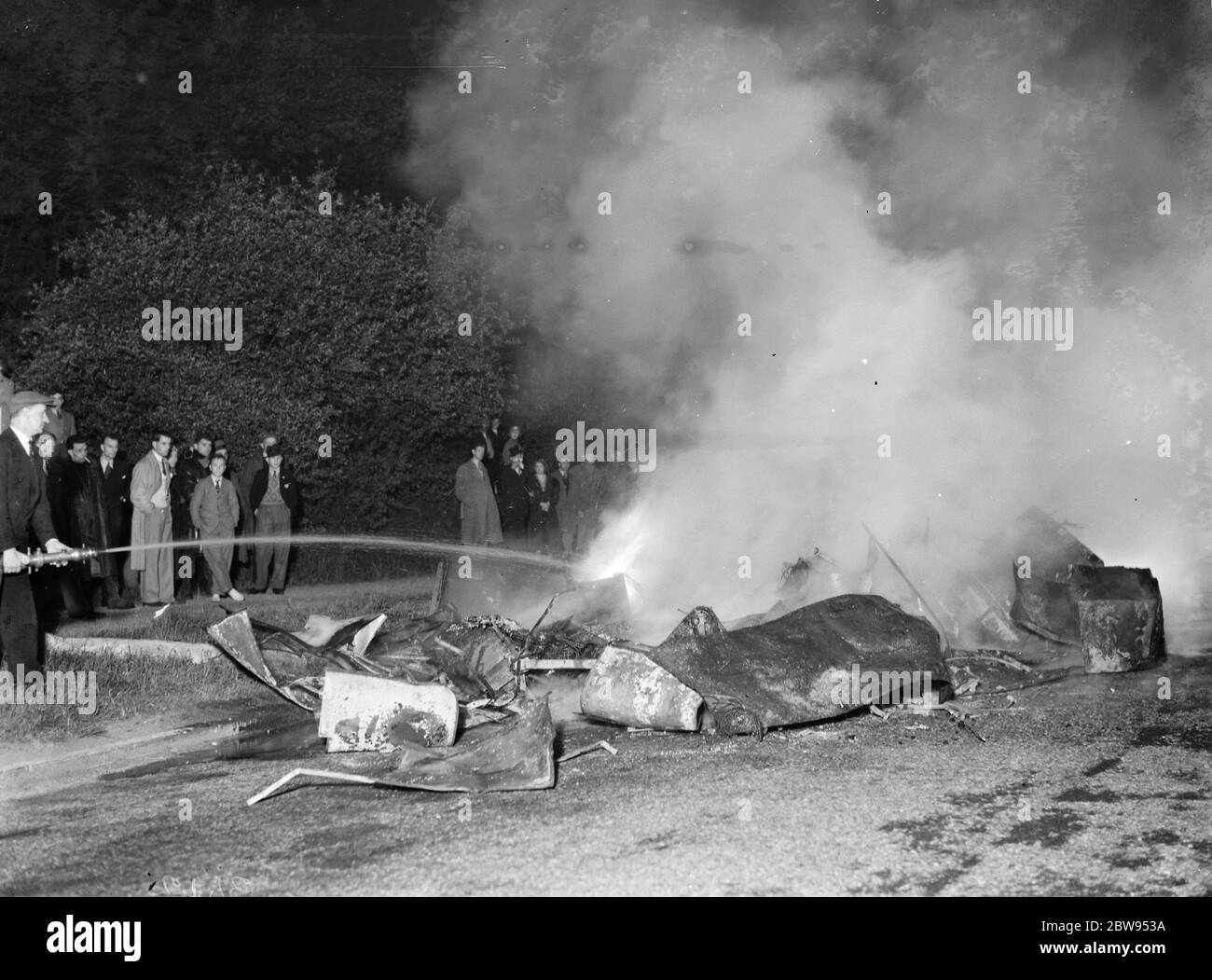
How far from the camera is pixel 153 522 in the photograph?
525 inches

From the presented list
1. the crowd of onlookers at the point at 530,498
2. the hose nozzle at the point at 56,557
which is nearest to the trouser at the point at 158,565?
the crowd of onlookers at the point at 530,498

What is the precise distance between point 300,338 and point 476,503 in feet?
11.5

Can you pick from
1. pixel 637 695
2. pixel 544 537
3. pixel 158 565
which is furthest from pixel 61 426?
pixel 637 695

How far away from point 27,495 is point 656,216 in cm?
774

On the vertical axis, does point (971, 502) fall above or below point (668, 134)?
below

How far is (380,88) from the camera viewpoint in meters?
26.6

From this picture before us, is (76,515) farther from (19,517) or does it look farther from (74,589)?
(19,517)

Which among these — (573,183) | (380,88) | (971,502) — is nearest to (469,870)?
(971,502)

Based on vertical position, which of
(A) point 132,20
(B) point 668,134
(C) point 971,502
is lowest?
(C) point 971,502

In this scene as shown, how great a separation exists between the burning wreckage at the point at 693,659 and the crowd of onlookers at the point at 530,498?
4807mm

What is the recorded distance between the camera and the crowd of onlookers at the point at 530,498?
16.1 m

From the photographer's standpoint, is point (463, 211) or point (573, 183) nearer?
point (573, 183)

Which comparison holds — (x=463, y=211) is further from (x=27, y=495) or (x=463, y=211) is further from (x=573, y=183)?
(x=27, y=495)

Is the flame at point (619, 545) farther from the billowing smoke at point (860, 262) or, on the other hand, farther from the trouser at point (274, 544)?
the trouser at point (274, 544)
